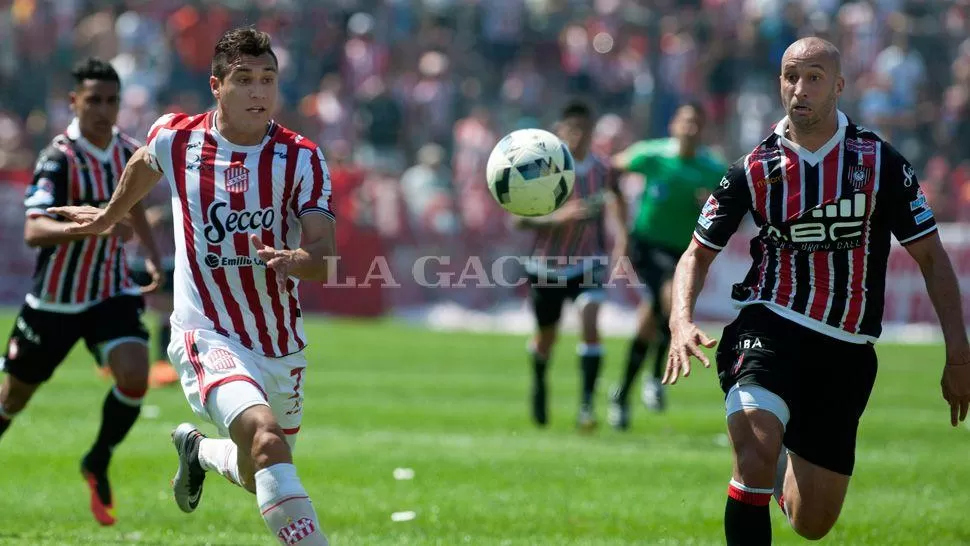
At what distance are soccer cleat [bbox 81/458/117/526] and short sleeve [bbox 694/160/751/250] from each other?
13.7ft

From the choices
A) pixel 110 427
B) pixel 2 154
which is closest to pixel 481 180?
pixel 2 154

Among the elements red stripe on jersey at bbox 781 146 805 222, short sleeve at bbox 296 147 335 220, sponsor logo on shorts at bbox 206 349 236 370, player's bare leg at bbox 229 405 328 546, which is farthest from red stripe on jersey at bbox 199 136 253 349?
red stripe on jersey at bbox 781 146 805 222

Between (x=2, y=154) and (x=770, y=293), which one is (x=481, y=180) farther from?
(x=770, y=293)

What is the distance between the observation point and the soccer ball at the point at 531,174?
336 inches

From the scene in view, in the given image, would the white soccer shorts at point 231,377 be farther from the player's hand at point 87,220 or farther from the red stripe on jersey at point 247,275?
the player's hand at point 87,220

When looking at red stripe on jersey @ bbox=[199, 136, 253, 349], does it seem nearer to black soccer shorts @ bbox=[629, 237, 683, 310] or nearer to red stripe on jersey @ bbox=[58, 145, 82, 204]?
red stripe on jersey @ bbox=[58, 145, 82, 204]

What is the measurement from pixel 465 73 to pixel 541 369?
14909 mm

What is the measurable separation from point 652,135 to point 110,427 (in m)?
18.8

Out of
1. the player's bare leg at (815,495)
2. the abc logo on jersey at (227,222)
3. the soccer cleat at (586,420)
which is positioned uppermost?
the abc logo on jersey at (227,222)

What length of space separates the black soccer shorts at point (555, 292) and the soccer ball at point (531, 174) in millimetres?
4564

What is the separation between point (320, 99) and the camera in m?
25.6

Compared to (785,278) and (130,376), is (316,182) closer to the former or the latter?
(785,278)

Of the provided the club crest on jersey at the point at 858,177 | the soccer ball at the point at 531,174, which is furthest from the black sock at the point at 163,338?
the club crest on jersey at the point at 858,177

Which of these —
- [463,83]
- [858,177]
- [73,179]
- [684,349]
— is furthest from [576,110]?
[463,83]
